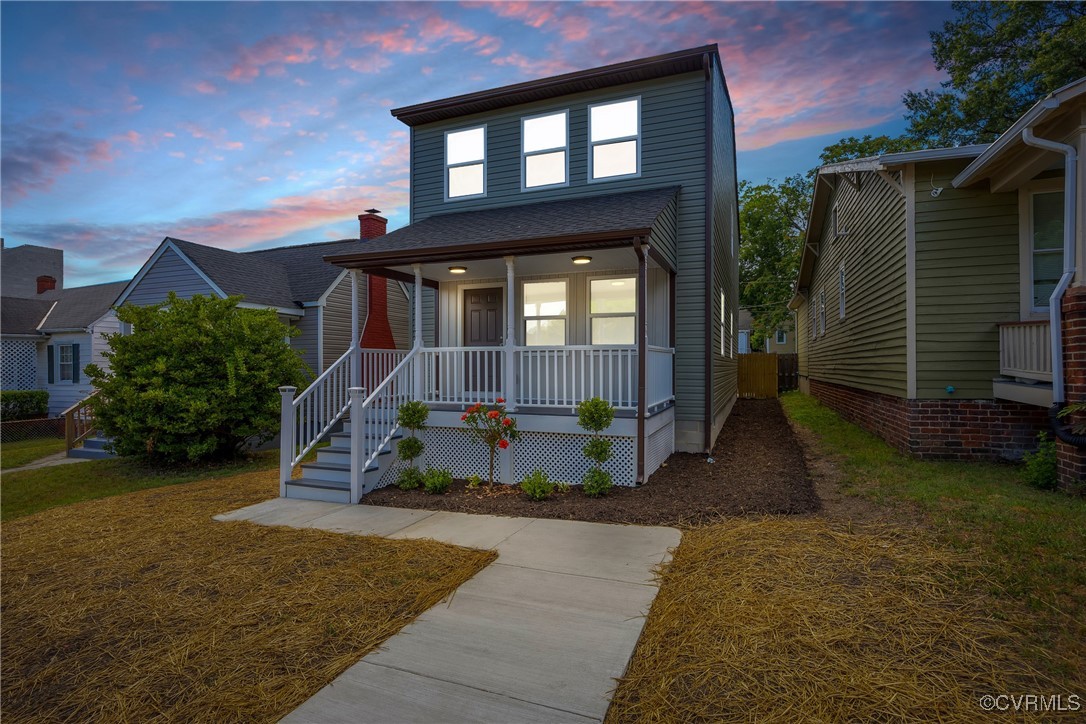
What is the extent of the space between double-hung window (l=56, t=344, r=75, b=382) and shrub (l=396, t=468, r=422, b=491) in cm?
1732

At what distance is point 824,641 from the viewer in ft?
9.50

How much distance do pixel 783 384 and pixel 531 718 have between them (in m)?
23.8

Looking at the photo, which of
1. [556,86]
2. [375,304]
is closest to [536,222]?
[556,86]

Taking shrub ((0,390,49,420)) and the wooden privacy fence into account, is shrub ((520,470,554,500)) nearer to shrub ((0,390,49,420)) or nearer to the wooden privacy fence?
the wooden privacy fence

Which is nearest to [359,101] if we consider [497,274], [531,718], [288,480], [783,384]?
[497,274]

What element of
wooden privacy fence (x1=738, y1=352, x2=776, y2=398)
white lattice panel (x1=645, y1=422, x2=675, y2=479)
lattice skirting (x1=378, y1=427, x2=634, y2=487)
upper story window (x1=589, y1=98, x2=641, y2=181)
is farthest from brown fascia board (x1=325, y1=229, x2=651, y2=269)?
wooden privacy fence (x1=738, y1=352, x2=776, y2=398)

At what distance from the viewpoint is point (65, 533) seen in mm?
5551

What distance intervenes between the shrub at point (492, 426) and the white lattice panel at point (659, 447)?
5.94 feet

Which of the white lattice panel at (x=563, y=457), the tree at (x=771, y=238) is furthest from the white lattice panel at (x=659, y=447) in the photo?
the tree at (x=771, y=238)

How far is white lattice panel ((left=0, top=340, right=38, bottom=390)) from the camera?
57.4ft

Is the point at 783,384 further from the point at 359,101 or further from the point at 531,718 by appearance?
the point at 531,718

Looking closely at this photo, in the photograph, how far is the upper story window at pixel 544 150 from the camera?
955cm

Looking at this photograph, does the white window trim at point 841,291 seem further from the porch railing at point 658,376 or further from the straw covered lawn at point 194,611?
the straw covered lawn at point 194,611
